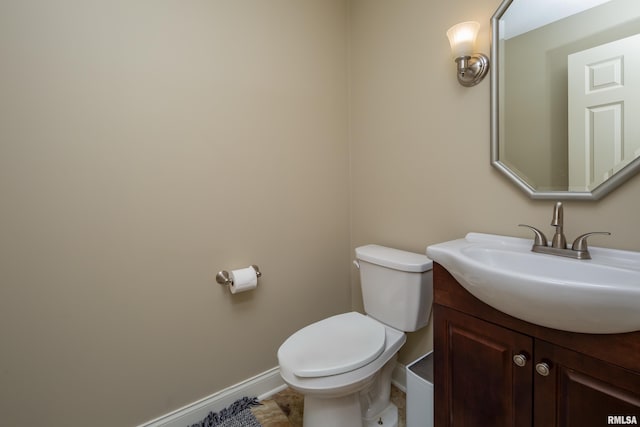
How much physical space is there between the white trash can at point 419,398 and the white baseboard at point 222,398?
2.51ft

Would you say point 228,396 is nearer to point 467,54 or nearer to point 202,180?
point 202,180

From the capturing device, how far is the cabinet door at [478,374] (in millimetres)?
833

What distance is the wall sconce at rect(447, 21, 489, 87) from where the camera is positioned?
1.16 metres

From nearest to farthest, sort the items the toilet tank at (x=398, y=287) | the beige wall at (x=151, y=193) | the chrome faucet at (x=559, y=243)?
the chrome faucet at (x=559, y=243), the beige wall at (x=151, y=193), the toilet tank at (x=398, y=287)

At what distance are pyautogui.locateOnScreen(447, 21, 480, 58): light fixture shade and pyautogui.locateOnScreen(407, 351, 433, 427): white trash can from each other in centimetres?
131

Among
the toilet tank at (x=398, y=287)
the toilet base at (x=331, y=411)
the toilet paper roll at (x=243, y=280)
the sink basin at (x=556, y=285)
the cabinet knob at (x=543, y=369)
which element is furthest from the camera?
the toilet paper roll at (x=243, y=280)

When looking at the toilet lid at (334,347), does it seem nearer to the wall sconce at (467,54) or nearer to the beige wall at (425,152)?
the beige wall at (425,152)

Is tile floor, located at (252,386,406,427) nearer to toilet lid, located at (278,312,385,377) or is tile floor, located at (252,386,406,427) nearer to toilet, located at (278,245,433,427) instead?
toilet, located at (278,245,433,427)

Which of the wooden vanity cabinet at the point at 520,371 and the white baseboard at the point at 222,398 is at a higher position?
the wooden vanity cabinet at the point at 520,371

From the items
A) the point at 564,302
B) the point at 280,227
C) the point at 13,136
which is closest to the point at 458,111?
the point at 564,302

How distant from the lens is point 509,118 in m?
1.16


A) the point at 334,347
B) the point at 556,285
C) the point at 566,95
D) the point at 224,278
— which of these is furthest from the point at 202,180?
the point at 566,95

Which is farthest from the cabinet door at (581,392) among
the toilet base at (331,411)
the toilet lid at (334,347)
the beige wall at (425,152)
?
the toilet base at (331,411)

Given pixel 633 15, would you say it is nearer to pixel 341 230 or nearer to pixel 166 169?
pixel 341 230
